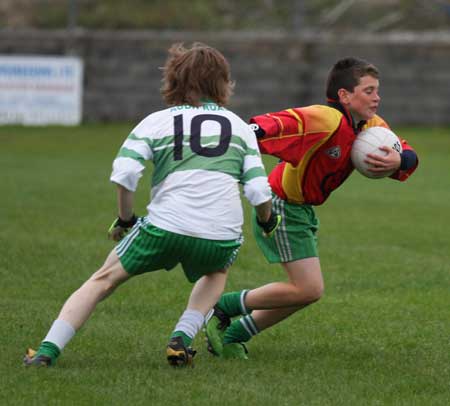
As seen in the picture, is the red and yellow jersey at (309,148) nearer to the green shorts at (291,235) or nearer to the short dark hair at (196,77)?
the green shorts at (291,235)

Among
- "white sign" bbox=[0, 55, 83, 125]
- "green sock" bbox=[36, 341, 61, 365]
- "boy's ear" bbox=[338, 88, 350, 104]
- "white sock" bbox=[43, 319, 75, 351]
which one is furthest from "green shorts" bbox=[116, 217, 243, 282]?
"white sign" bbox=[0, 55, 83, 125]

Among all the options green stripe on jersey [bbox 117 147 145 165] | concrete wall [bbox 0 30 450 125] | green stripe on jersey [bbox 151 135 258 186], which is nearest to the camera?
green stripe on jersey [bbox 117 147 145 165]

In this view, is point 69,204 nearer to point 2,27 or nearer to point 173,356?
point 173,356

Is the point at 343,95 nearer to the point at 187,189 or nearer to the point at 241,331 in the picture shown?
the point at 187,189

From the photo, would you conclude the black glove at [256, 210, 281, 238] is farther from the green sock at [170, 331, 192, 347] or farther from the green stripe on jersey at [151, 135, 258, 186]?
the green sock at [170, 331, 192, 347]

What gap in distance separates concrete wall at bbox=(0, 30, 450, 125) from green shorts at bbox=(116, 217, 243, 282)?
59.6 feet

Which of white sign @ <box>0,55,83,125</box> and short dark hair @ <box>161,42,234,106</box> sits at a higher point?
short dark hair @ <box>161,42,234,106</box>

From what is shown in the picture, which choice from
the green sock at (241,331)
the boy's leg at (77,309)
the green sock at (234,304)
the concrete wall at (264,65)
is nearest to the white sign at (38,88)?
the concrete wall at (264,65)

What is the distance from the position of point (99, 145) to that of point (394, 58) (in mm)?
7251

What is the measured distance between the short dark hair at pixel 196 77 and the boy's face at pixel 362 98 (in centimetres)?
79

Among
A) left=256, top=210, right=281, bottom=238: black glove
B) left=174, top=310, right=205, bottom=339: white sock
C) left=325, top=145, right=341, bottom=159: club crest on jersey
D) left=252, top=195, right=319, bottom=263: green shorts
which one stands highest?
left=325, top=145, right=341, bottom=159: club crest on jersey

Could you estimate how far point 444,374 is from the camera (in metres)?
5.49

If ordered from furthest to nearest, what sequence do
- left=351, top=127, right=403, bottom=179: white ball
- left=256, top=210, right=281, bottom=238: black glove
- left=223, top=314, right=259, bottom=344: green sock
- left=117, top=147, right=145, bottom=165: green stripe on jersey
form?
left=223, top=314, right=259, bottom=344: green sock < left=351, top=127, right=403, bottom=179: white ball < left=256, top=210, right=281, bottom=238: black glove < left=117, top=147, right=145, bottom=165: green stripe on jersey

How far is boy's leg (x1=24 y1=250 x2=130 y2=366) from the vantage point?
203 inches
